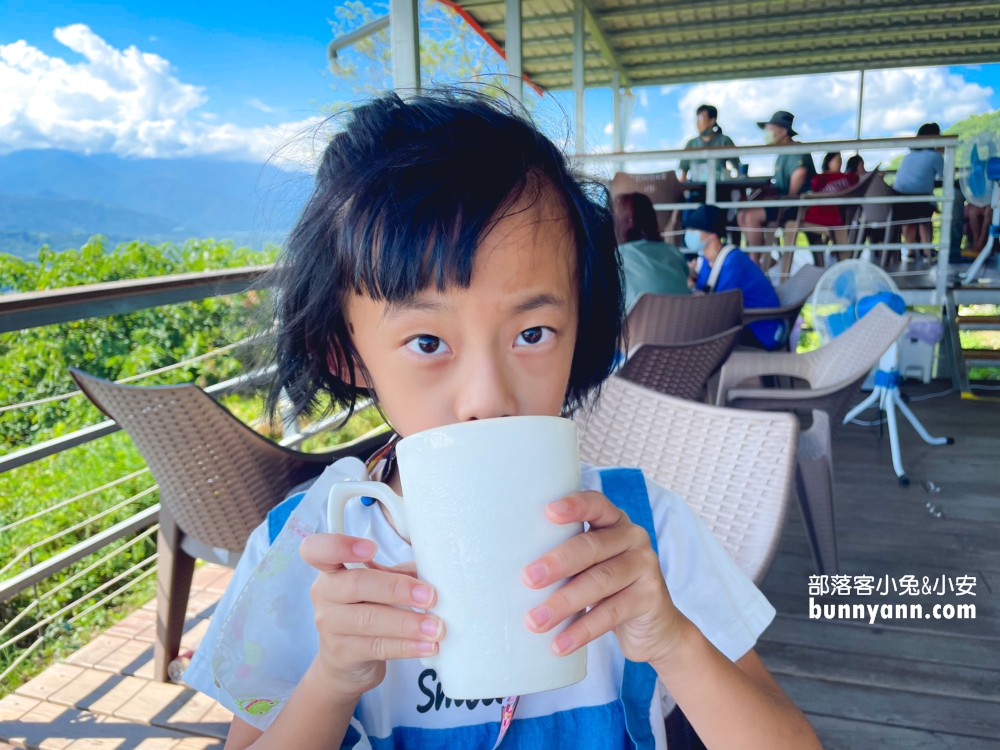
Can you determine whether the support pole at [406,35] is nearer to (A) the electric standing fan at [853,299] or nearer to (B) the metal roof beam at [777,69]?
(A) the electric standing fan at [853,299]

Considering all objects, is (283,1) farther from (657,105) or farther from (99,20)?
(657,105)

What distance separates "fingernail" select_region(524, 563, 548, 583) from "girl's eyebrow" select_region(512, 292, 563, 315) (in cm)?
28

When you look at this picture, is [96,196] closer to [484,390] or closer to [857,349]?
[857,349]

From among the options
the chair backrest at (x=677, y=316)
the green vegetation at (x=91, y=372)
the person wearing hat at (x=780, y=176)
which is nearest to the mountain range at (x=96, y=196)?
the green vegetation at (x=91, y=372)

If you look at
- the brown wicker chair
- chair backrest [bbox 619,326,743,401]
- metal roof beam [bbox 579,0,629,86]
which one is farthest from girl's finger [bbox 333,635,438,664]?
metal roof beam [bbox 579,0,629,86]

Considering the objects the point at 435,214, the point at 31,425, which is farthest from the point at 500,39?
the point at 435,214

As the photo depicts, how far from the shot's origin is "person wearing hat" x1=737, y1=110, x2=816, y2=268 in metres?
7.04

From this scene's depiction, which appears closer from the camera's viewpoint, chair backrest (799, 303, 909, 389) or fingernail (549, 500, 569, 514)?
fingernail (549, 500, 569, 514)

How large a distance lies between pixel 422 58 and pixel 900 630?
4.01 m

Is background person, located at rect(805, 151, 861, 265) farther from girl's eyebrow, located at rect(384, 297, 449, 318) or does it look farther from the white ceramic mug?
the white ceramic mug

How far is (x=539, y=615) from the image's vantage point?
47cm

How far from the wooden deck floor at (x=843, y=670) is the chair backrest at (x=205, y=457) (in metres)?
0.55

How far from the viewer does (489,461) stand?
451 millimetres

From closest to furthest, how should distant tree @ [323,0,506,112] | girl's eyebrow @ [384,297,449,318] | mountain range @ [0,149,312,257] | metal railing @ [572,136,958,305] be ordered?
girl's eyebrow @ [384,297,449,318], distant tree @ [323,0,506,112], metal railing @ [572,136,958,305], mountain range @ [0,149,312,257]
